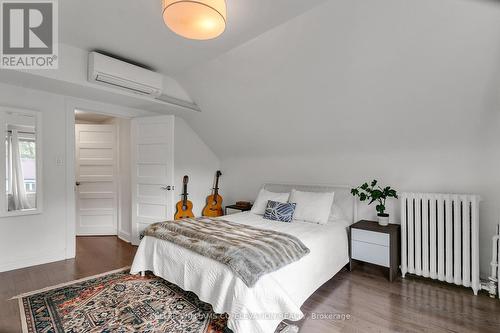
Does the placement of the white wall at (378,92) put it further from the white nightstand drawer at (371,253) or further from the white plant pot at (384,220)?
the white nightstand drawer at (371,253)

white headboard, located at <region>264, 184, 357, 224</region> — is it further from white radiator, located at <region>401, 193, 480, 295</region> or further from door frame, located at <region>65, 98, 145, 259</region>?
door frame, located at <region>65, 98, 145, 259</region>

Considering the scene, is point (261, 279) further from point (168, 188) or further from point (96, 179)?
point (96, 179)

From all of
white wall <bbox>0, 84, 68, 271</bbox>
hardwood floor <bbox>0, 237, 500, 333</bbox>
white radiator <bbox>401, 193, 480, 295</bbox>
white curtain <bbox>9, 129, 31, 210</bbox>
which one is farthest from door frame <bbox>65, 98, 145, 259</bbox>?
white radiator <bbox>401, 193, 480, 295</bbox>

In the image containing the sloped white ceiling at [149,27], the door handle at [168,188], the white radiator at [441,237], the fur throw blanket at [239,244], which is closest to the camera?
the fur throw blanket at [239,244]

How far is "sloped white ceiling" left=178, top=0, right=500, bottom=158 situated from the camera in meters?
1.85

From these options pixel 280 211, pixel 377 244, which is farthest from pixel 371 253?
pixel 280 211

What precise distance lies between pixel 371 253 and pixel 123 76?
3541mm

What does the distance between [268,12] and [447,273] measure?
122 inches

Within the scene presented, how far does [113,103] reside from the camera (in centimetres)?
359

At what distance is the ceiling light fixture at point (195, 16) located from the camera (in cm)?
139

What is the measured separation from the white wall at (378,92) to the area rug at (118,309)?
230cm

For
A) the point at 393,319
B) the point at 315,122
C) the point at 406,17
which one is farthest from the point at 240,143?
the point at 393,319

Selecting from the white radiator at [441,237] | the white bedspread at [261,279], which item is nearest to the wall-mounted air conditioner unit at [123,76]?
the white bedspread at [261,279]

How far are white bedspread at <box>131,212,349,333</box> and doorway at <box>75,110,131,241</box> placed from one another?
231cm
